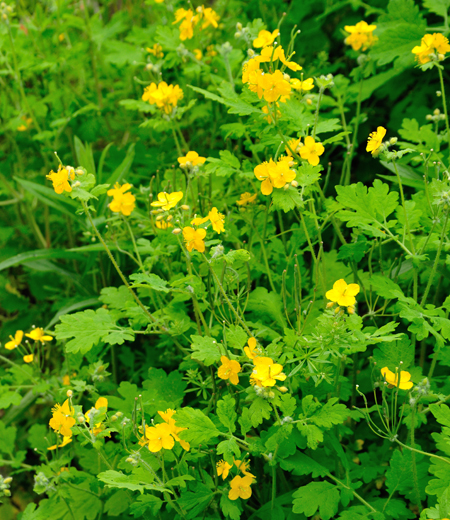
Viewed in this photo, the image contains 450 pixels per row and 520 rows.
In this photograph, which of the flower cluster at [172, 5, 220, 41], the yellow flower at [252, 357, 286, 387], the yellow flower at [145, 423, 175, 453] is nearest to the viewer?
the yellow flower at [252, 357, 286, 387]

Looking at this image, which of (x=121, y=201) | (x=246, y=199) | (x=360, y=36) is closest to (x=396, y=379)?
(x=246, y=199)

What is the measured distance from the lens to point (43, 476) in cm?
141

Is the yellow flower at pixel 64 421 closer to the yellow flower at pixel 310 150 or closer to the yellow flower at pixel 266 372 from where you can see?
the yellow flower at pixel 266 372

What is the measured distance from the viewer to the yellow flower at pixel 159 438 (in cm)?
116

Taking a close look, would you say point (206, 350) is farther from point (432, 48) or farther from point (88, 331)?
point (432, 48)

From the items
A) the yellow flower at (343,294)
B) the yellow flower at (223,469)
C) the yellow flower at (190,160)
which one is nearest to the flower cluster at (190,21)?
the yellow flower at (190,160)

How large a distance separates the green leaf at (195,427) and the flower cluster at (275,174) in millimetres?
587

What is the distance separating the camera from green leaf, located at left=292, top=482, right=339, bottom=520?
1.23 meters

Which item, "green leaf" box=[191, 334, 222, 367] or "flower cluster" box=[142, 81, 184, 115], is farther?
"flower cluster" box=[142, 81, 184, 115]

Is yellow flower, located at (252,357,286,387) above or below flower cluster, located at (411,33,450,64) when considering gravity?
below

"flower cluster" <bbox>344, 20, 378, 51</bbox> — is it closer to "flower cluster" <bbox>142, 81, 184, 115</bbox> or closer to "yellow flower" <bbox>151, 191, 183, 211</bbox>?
"flower cluster" <bbox>142, 81, 184, 115</bbox>

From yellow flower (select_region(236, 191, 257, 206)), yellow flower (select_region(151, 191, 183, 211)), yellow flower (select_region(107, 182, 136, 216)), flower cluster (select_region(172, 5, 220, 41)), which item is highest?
flower cluster (select_region(172, 5, 220, 41))

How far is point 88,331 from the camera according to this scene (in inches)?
53.3

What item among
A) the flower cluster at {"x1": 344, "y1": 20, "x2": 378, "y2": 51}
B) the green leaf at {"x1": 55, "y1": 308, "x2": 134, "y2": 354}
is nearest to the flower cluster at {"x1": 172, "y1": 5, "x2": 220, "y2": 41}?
the flower cluster at {"x1": 344, "y1": 20, "x2": 378, "y2": 51}
